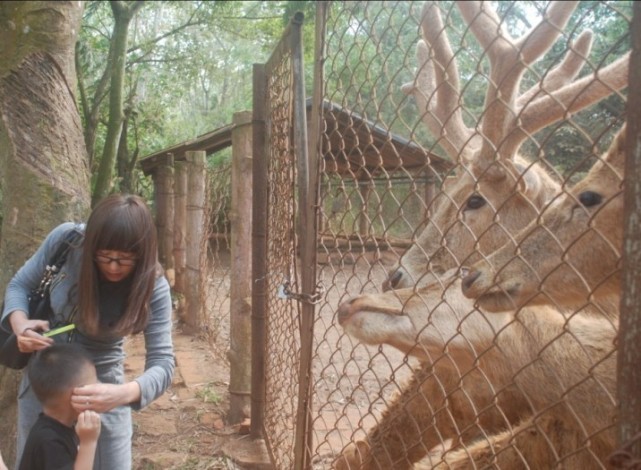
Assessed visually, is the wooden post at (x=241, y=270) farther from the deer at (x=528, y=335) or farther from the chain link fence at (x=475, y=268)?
the deer at (x=528, y=335)

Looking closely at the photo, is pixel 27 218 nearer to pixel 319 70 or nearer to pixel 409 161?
pixel 319 70

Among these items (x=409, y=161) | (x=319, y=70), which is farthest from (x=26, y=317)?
(x=409, y=161)

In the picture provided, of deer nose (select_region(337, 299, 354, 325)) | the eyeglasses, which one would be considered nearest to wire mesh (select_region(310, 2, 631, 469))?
deer nose (select_region(337, 299, 354, 325))

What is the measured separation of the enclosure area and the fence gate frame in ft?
0.04

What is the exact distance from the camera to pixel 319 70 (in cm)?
257

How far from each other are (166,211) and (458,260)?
8308 millimetres

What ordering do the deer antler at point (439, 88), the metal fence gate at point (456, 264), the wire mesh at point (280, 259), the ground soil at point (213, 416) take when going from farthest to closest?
1. the ground soil at point (213, 416)
2. the wire mesh at point (280, 259)
3. the deer antler at point (439, 88)
4. the metal fence gate at point (456, 264)

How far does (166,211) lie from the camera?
35.7ft

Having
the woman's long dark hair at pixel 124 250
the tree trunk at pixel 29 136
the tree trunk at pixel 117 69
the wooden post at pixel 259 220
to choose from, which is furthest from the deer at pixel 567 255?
the tree trunk at pixel 117 69

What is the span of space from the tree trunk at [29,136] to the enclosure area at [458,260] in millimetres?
1196

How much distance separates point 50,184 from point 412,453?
8.01ft

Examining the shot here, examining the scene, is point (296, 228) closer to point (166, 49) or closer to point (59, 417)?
point (59, 417)

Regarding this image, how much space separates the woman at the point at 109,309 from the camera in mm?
2352

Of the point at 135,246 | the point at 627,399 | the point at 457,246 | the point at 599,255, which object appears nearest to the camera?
the point at 627,399
